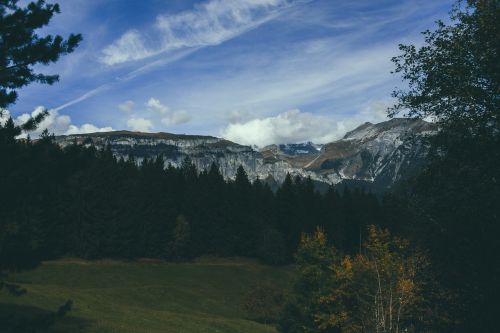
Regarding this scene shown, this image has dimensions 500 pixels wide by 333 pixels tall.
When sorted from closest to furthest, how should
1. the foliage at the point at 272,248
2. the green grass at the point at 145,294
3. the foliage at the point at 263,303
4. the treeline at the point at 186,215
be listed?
the green grass at the point at 145,294 < the foliage at the point at 263,303 < the treeline at the point at 186,215 < the foliage at the point at 272,248

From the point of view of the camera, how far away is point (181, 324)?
4084 centimetres

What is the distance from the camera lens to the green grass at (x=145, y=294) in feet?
117

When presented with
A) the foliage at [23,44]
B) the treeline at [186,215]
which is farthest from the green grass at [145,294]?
the foliage at [23,44]

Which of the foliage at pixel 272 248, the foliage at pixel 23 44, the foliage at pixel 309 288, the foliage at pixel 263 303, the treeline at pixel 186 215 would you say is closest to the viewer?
the foliage at pixel 23 44

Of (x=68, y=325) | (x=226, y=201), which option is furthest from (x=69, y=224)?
(x=68, y=325)

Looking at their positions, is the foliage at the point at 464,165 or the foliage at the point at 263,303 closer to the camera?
the foliage at the point at 464,165

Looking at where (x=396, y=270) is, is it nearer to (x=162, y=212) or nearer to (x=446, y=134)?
(x=446, y=134)

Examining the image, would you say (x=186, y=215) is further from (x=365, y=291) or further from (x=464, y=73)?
(x=464, y=73)

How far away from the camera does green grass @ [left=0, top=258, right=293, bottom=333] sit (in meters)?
35.7

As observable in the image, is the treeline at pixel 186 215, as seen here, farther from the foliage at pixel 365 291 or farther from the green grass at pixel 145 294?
the foliage at pixel 365 291

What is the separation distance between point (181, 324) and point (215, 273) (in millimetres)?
46220

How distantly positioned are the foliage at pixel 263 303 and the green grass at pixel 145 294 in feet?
6.80

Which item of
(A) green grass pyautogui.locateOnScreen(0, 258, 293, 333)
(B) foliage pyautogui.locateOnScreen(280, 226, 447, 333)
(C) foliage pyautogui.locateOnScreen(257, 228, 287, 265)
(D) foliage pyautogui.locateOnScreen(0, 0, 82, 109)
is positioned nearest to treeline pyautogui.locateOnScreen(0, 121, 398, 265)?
(C) foliage pyautogui.locateOnScreen(257, 228, 287, 265)

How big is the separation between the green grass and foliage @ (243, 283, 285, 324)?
207 cm
